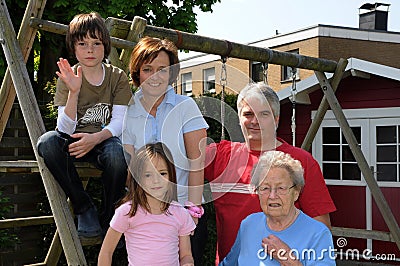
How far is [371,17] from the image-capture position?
63.7ft

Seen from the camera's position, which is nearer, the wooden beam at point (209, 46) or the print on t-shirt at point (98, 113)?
the print on t-shirt at point (98, 113)

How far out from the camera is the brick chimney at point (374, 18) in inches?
762

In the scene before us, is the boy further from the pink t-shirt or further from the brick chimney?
the brick chimney

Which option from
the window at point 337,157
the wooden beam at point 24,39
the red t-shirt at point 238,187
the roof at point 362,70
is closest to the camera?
the red t-shirt at point 238,187

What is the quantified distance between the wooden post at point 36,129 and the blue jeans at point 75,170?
2.5 inches

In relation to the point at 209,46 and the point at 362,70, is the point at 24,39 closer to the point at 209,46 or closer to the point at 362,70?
the point at 209,46

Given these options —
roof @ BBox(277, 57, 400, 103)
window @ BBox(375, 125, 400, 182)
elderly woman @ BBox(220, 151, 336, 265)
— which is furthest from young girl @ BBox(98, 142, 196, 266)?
window @ BBox(375, 125, 400, 182)

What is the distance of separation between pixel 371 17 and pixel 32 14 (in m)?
17.2

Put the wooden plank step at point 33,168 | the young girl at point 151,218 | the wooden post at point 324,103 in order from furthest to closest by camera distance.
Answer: the wooden post at point 324,103 → the wooden plank step at point 33,168 → the young girl at point 151,218

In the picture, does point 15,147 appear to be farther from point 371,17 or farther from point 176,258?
point 371,17

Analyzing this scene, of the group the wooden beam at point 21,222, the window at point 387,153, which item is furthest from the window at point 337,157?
the wooden beam at point 21,222

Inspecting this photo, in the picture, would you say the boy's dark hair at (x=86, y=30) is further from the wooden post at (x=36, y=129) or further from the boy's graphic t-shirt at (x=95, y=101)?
the wooden post at (x=36, y=129)

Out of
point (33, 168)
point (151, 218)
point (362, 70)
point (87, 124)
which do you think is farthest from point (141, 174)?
point (362, 70)

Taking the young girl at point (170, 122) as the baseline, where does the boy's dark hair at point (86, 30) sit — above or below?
above
